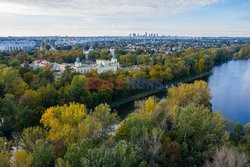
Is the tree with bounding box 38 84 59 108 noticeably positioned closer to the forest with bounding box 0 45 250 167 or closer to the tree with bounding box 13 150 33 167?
the forest with bounding box 0 45 250 167

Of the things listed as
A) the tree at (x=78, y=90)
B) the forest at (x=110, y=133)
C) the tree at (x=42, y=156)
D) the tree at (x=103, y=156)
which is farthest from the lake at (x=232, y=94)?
the tree at (x=42, y=156)

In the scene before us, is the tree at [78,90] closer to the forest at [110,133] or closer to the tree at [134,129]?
the forest at [110,133]

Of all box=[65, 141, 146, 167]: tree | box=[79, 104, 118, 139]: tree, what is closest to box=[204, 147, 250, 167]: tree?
box=[65, 141, 146, 167]: tree

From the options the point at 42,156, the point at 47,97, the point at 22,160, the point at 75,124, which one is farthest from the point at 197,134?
the point at 47,97

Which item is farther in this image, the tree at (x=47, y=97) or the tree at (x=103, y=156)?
the tree at (x=47, y=97)

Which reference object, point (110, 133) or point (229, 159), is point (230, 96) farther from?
point (229, 159)

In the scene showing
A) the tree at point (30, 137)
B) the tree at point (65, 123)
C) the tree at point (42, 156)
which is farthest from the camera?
the tree at point (65, 123)

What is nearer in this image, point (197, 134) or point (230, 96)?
point (197, 134)

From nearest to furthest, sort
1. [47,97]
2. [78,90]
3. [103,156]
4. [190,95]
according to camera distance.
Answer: [103,156] < [190,95] < [47,97] < [78,90]
